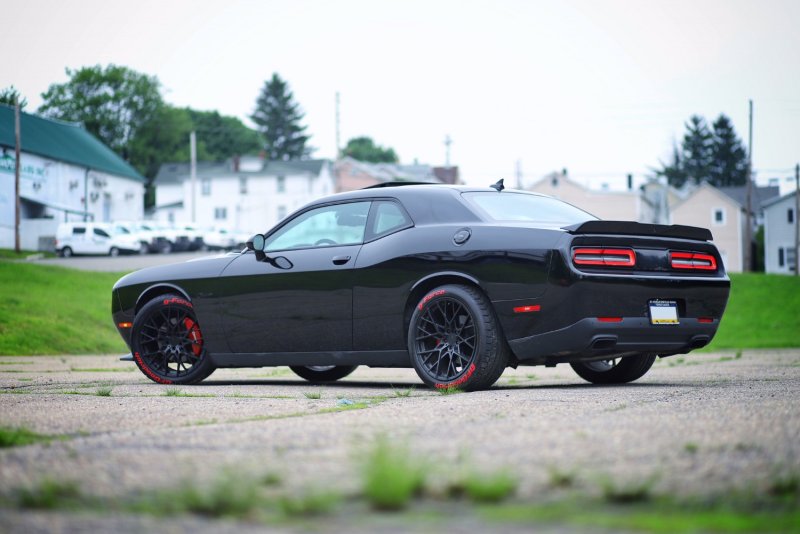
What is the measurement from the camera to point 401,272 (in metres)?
8.04

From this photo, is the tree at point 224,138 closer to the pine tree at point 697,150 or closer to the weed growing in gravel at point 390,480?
the pine tree at point 697,150

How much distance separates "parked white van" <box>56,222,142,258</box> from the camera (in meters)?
55.0

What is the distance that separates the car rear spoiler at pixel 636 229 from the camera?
7445mm

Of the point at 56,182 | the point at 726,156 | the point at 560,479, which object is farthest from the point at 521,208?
the point at 726,156

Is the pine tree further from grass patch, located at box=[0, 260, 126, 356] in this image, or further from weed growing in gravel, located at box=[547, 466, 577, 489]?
weed growing in gravel, located at box=[547, 466, 577, 489]

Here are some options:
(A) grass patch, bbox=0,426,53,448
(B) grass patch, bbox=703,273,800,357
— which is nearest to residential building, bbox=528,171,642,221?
(B) grass patch, bbox=703,273,800,357

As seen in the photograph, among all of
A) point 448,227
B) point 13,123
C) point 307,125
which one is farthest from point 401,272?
point 307,125

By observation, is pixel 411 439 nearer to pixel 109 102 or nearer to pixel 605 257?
pixel 605 257

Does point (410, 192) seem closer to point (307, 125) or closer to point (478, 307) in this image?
point (478, 307)

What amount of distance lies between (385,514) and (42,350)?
14.9 meters

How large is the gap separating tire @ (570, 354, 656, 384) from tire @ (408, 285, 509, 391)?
1835 millimetres

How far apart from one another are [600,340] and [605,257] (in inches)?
21.9

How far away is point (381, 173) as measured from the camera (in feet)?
372

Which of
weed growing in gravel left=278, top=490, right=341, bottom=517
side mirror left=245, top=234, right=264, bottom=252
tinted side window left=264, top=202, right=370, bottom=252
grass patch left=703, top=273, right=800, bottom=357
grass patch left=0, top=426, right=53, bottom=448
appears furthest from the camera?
grass patch left=703, top=273, right=800, bottom=357
